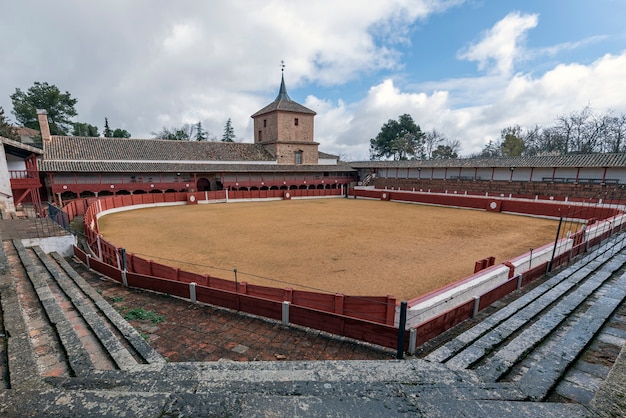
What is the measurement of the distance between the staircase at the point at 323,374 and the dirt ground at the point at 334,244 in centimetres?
428

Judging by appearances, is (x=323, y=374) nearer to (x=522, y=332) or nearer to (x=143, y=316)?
(x=522, y=332)

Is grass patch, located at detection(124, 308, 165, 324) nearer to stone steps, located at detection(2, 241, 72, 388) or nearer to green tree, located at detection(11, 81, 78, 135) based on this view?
stone steps, located at detection(2, 241, 72, 388)

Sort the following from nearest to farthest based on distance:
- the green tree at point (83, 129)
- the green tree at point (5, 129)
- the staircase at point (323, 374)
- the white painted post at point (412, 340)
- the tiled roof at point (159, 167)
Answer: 1. the staircase at point (323, 374)
2. the white painted post at point (412, 340)
3. the tiled roof at point (159, 167)
4. the green tree at point (5, 129)
5. the green tree at point (83, 129)

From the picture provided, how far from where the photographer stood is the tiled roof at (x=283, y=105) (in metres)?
42.7

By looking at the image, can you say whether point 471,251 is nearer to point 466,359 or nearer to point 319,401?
point 466,359

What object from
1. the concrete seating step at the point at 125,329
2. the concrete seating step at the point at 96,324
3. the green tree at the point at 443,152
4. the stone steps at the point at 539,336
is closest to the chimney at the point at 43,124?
the concrete seating step at the point at 96,324

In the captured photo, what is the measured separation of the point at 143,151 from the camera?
3256 cm

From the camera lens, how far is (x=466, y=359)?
3135 mm

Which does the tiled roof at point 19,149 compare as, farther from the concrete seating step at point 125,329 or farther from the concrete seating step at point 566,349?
the concrete seating step at point 566,349

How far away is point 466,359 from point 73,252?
46.6 ft

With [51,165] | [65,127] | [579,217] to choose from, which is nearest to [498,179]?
[579,217]

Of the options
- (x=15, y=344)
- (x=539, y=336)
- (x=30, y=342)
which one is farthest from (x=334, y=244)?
(x=15, y=344)

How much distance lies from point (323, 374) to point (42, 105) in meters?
66.4

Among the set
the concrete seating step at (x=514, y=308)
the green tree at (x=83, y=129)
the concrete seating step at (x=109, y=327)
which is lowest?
the concrete seating step at (x=109, y=327)
